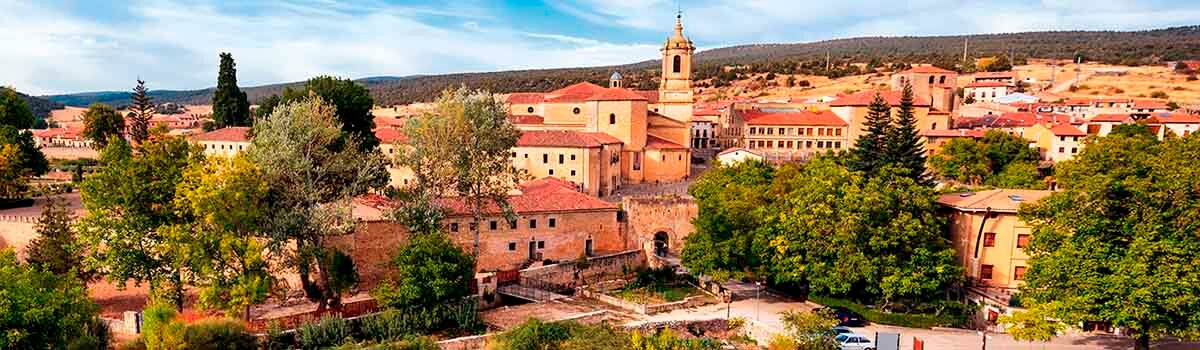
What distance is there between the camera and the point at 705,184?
104 feet

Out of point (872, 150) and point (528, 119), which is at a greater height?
point (528, 119)

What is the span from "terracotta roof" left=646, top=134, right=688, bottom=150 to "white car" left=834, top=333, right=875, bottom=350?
78.0ft

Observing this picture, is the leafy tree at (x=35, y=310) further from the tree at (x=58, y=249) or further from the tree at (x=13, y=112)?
the tree at (x=13, y=112)

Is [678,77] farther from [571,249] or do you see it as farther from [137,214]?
[137,214]

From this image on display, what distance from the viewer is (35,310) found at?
15484 mm

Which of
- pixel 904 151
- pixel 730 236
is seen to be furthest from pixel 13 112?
pixel 904 151

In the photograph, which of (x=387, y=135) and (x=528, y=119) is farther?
(x=528, y=119)

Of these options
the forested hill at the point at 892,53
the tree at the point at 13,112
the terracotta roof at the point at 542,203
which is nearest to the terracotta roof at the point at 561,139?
the terracotta roof at the point at 542,203

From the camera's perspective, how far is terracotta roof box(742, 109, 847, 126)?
53.9 m

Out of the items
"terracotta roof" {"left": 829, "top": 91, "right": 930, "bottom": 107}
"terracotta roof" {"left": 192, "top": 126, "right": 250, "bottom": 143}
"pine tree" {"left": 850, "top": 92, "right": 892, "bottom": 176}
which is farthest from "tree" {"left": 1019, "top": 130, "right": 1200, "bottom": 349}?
"terracotta roof" {"left": 192, "top": 126, "right": 250, "bottom": 143}

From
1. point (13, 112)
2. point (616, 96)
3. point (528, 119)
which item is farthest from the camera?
point (528, 119)

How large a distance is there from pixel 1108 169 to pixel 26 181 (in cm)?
4529

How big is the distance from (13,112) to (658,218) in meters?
39.3

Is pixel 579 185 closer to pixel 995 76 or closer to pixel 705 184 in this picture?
pixel 705 184
